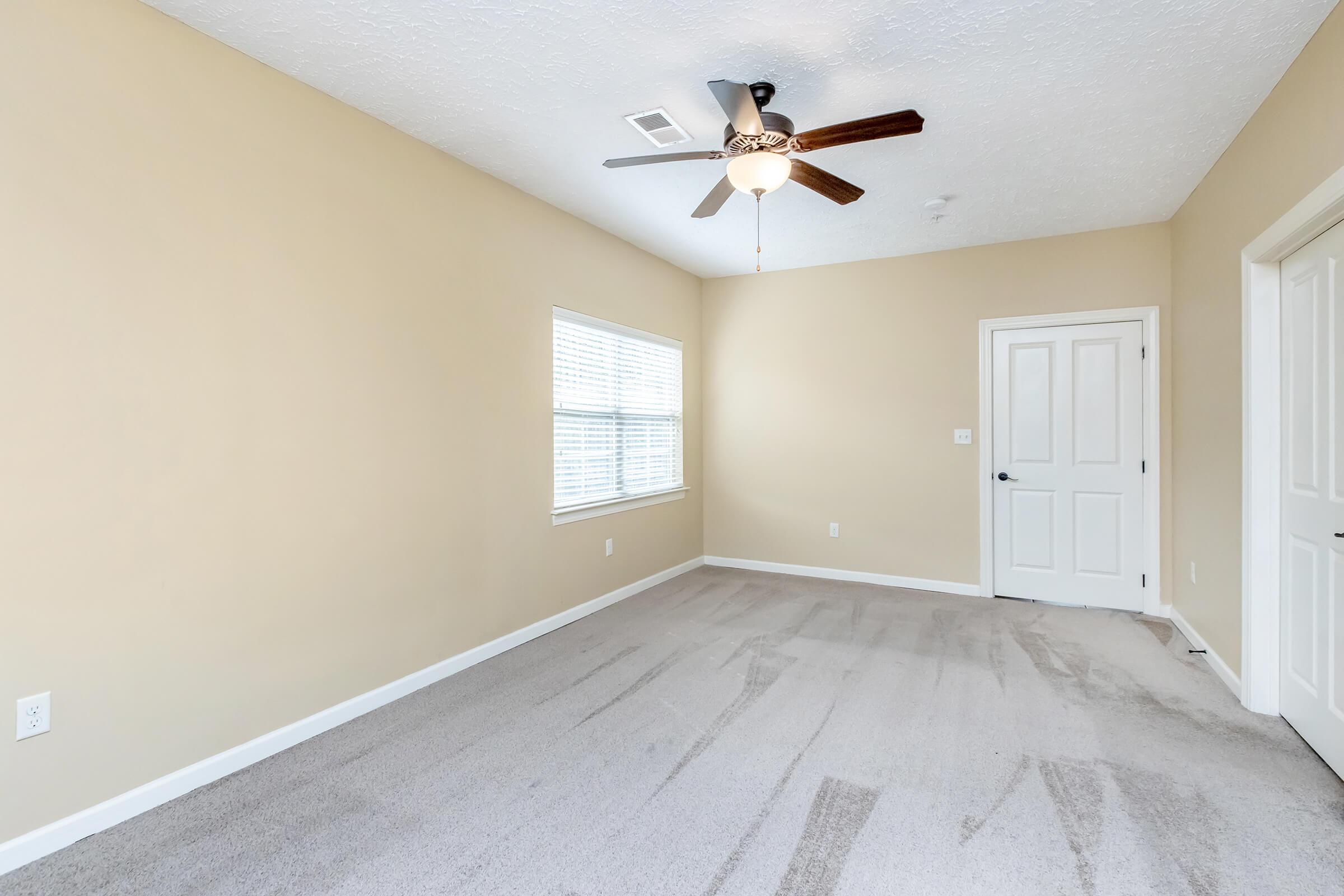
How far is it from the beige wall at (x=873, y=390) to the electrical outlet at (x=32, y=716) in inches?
172

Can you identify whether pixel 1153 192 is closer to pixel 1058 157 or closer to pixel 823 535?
pixel 1058 157

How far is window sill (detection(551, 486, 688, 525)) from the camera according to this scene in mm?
3906

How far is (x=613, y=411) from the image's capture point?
14.6 ft

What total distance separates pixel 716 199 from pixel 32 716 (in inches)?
117

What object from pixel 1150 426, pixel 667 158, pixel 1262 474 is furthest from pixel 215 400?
pixel 1150 426

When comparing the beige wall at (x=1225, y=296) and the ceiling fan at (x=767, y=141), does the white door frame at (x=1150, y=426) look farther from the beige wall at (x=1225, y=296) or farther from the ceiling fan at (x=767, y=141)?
the ceiling fan at (x=767, y=141)

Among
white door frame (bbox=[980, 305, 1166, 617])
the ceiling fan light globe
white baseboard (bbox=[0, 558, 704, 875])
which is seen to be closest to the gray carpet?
white baseboard (bbox=[0, 558, 704, 875])

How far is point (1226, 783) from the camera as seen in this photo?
2.13 meters

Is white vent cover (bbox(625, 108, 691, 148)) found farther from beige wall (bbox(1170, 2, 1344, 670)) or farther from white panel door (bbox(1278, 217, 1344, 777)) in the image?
white panel door (bbox(1278, 217, 1344, 777))

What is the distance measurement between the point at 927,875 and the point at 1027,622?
8.90ft

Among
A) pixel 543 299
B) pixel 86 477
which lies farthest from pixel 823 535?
pixel 86 477

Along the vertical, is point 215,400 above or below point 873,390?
below

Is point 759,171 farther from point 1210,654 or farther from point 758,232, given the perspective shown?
point 1210,654

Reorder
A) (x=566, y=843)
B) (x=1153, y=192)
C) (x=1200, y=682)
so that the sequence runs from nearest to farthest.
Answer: (x=566, y=843) < (x=1200, y=682) < (x=1153, y=192)
